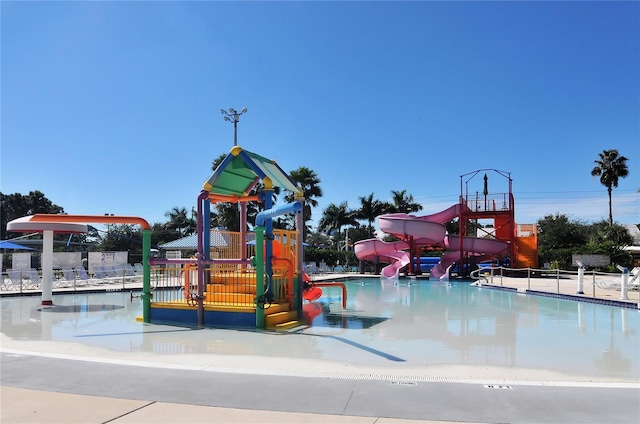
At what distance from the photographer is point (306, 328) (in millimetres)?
10219

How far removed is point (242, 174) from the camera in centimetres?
1199

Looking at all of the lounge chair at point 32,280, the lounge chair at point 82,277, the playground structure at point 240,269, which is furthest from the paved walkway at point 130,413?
the lounge chair at point 82,277

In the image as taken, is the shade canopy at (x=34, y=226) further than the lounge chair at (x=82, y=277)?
No

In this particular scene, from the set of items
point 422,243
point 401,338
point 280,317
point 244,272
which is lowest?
point 401,338

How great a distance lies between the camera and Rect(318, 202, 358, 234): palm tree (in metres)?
51.3

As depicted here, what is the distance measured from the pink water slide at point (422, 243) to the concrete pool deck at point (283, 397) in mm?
23177

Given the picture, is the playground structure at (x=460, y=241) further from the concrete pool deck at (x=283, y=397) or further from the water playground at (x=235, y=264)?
the concrete pool deck at (x=283, y=397)

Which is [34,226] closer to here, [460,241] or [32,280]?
[32,280]

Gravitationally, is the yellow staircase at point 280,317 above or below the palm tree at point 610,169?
below

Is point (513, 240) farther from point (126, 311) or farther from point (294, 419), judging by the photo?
point (294, 419)

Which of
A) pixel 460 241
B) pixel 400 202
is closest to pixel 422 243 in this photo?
pixel 460 241

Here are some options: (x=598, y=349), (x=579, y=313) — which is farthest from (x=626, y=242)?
(x=598, y=349)

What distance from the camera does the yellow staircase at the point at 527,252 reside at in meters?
31.0

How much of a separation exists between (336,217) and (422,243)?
21.2 m
